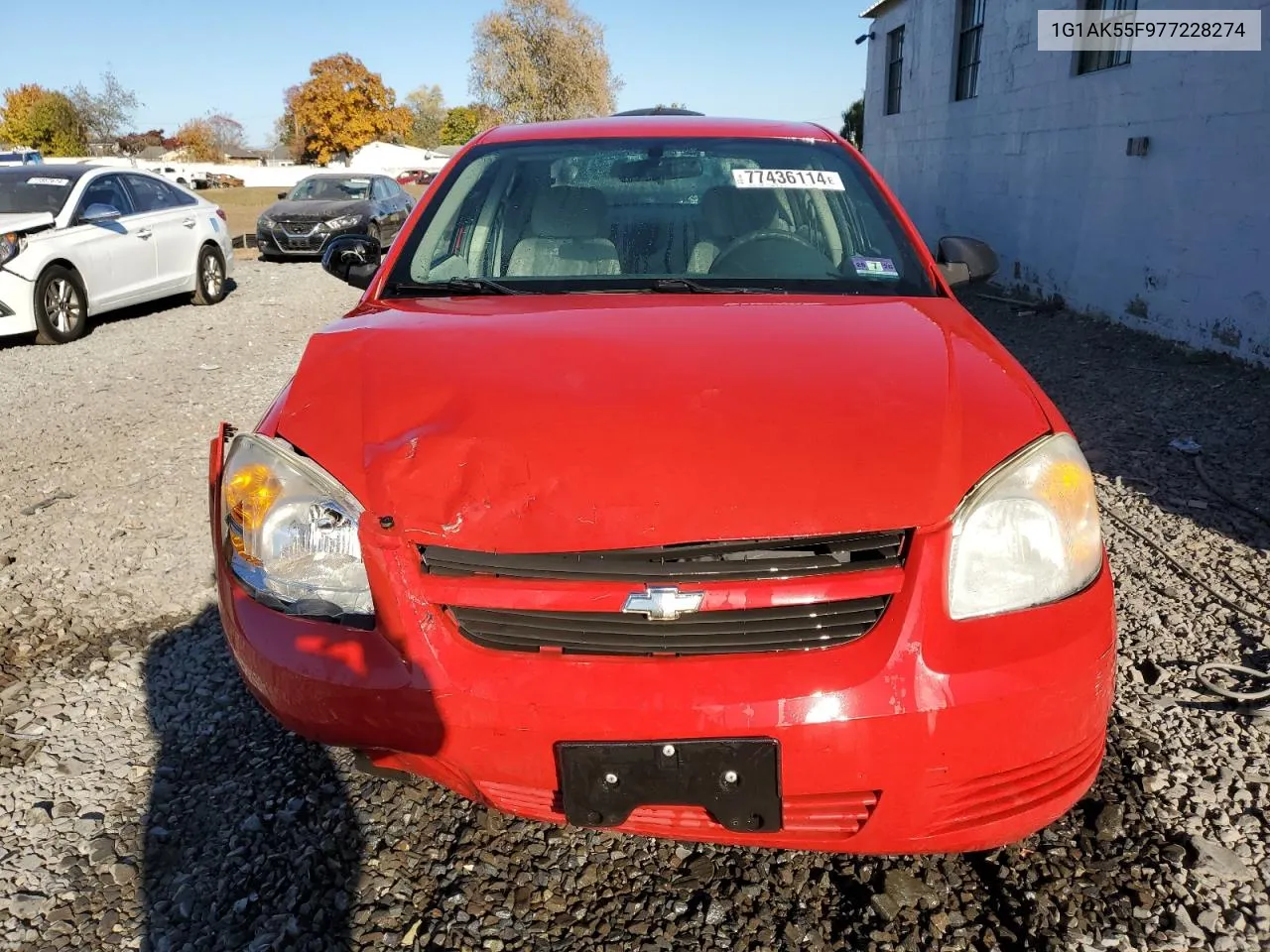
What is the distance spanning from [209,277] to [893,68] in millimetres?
11079

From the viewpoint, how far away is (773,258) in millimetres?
Result: 2750

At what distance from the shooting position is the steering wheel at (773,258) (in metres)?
2.69

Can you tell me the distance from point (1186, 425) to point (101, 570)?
5.37m

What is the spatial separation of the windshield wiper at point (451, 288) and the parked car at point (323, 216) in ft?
39.5

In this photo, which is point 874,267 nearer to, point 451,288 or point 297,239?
point 451,288

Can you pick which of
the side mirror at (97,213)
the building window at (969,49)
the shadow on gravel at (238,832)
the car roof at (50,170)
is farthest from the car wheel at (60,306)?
the building window at (969,49)

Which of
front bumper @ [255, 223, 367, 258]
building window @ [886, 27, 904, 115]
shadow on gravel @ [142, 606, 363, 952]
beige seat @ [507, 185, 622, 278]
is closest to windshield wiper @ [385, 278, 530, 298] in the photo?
beige seat @ [507, 185, 622, 278]

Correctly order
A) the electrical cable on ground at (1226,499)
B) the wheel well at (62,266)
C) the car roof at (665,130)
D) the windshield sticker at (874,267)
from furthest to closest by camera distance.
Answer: the wheel well at (62,266) < the electrical cable on ground at (1226,499) < the car roof at (665,130) < the windshield sticker at (874,267)

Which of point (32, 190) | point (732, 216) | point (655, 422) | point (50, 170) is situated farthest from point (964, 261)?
point (50, 170)

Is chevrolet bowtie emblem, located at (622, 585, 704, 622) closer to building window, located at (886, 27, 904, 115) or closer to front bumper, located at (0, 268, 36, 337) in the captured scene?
front bumper, located at (0, 268, 36, 337)

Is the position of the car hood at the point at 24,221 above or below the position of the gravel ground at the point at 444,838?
above

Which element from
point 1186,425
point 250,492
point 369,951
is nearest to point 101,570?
point 250,492

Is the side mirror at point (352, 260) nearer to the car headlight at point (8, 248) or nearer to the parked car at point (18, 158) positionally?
the car headlight at point (8, 248)

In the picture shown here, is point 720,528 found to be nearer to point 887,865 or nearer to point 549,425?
point 549,425
